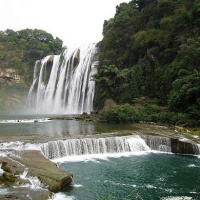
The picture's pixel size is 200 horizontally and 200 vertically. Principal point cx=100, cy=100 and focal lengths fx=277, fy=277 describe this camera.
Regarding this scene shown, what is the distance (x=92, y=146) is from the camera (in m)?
16.7

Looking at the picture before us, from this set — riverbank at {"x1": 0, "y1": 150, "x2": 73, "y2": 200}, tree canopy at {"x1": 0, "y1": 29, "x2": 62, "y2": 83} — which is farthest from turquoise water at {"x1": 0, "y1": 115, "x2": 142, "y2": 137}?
tree canopy at {"x1": 0, "y1": 29, "x2": 62, "y2": 83}

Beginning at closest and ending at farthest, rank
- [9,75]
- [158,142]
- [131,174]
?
[131,174], [158,142], [9,75]

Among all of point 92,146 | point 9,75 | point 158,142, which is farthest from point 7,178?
point 9,75

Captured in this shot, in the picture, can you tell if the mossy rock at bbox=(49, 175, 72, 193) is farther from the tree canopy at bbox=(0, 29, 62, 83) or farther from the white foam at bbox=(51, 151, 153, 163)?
the tree canopy at bbox=(0, 29, 62, 83)

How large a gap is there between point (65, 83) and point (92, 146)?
2961 centimetres

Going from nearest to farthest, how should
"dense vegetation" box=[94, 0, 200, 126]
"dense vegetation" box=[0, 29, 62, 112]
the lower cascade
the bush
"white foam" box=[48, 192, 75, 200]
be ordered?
"white foam" box=[48, 192, 75, 200]
the lower cascade
"dense vegetation" box=[94, 0, 200, 126]
the bush
"dense vegetation" box=[0, 29, 62, 112]

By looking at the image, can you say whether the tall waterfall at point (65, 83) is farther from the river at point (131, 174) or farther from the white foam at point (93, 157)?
the river at point (131, 174)

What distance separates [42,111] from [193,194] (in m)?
42.4

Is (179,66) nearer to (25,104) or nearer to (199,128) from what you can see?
(199,128)

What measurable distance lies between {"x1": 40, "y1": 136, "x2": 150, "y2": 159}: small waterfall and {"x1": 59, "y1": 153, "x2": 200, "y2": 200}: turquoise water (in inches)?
53.9

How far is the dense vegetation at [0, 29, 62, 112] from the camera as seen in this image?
5647 centimetres

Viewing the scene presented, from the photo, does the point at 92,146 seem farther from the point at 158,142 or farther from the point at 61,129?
the point at 61,129

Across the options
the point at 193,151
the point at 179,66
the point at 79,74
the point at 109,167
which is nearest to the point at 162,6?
the point at 179,66

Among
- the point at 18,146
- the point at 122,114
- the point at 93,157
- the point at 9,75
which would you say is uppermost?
the point at 9,75
